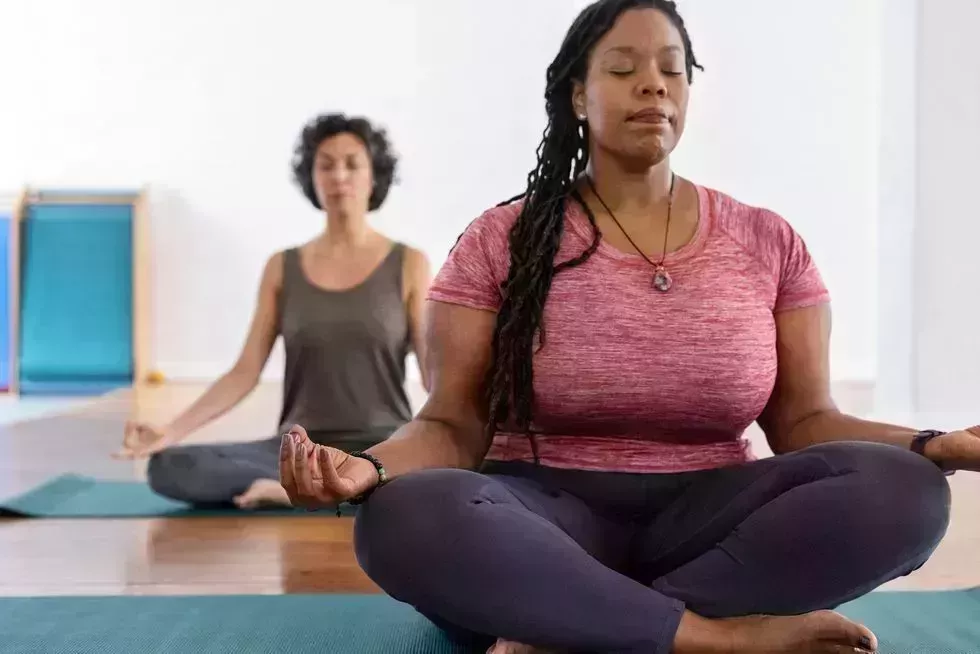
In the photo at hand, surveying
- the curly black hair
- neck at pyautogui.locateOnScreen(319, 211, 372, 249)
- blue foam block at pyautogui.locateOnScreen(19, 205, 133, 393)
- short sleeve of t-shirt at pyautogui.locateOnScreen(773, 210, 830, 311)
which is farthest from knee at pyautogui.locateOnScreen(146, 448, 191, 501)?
blue foam block at pyautogui.locateOnScreen(19, 205, 133, 393)

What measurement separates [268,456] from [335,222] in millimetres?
643

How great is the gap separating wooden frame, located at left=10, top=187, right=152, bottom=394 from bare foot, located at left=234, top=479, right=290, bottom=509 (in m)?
3.50

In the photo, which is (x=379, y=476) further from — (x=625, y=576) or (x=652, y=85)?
(x=652, y=85)

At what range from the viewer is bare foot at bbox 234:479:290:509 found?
7.96 ft

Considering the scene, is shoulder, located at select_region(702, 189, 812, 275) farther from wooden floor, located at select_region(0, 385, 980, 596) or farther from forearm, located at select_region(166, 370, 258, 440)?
forearm, located at select_region(166, 370, 258, 440)

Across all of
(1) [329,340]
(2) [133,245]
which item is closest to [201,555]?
(1) [329,340]

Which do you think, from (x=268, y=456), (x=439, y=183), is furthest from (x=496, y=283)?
(x=439, y=183)

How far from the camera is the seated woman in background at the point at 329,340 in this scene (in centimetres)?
244

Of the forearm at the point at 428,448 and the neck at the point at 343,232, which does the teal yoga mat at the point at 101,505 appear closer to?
the neck at the point at 343,232

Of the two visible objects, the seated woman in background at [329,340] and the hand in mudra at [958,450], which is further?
the seated woman in background at [329,340]

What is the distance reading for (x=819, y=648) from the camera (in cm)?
120

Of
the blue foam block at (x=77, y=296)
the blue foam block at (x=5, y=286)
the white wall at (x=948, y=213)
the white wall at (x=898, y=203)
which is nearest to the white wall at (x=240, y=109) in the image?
the blue foam block at (x=77, y=296)

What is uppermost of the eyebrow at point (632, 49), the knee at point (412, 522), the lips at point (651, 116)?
the eyebrow at point (632, 49)

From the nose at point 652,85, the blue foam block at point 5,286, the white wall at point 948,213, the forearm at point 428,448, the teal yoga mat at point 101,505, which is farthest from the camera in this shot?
the blue foam block at point 5,286
